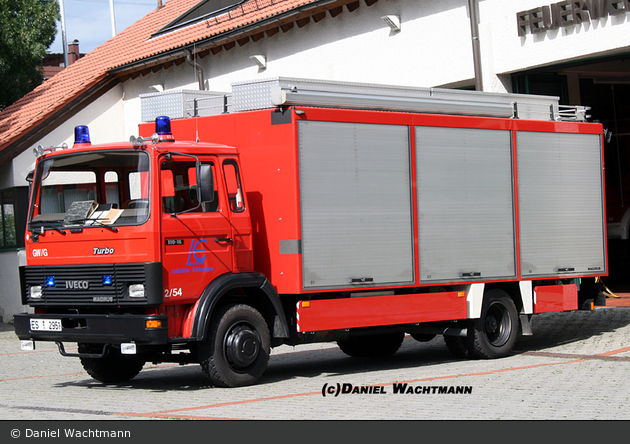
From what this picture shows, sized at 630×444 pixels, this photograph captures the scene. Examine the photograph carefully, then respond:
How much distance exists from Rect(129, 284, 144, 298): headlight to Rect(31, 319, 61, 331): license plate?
97 cm

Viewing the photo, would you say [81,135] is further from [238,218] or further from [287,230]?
[287,230]

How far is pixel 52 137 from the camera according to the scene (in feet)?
71.9

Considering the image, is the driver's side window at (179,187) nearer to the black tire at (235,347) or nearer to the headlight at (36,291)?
the black tire at (235,347)

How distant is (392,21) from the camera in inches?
667

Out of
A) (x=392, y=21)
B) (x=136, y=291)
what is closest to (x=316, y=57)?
(x=392, y=21)

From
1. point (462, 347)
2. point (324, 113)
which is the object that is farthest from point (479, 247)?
point (324, 113)

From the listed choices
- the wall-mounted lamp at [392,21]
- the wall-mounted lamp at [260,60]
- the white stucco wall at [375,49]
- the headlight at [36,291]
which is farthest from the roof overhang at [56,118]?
the headlight at [36,291]

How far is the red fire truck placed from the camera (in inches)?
363

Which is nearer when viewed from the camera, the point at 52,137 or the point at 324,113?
the point at 324,113

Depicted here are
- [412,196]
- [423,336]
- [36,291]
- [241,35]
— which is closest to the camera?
[36,291]

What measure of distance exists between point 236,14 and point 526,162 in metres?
11.4

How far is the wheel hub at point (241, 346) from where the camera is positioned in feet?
31.0

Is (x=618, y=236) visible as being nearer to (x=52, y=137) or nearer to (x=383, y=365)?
(x=383, y=365)

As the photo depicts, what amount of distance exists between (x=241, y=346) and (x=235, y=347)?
0.25 ft
